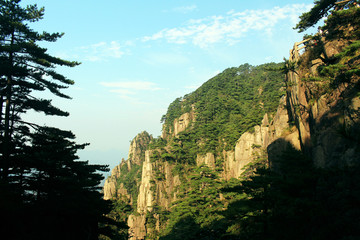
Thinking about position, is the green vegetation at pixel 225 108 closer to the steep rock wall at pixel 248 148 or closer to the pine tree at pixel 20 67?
the steep rock wall at pixel 248 148

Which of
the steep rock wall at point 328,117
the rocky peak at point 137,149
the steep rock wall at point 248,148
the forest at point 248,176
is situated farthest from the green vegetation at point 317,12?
the rocky peak at point 137,149

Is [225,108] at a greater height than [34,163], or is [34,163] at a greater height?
[225,108]

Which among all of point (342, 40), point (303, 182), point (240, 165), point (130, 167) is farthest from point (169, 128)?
point (303, 182)

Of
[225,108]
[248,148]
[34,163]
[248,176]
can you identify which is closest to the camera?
[34,163]

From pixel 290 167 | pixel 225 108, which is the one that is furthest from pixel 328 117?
pixel 225 108

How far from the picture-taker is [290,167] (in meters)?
10.9

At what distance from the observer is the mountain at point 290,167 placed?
24.8 ft

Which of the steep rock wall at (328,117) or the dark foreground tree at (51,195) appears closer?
the dark foreground tree at (51,195)

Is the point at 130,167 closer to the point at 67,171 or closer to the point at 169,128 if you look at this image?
the point at 169,128

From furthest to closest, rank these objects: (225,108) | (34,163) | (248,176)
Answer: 1. (225,108)
2. (248,176)
3. (34,163)

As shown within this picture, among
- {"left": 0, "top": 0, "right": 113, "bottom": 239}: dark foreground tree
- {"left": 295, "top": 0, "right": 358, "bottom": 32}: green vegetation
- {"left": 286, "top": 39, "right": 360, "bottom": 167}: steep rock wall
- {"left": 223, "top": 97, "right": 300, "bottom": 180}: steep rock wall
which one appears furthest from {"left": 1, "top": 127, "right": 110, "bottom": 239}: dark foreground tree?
{"left": 223, "top": 97, "right": 300, "bottom": 180}: steep rock wall

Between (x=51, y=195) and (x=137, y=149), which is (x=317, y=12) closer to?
(x=51, y=195)

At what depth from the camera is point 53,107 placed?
14.4m

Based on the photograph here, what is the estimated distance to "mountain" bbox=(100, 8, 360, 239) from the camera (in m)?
7.57
